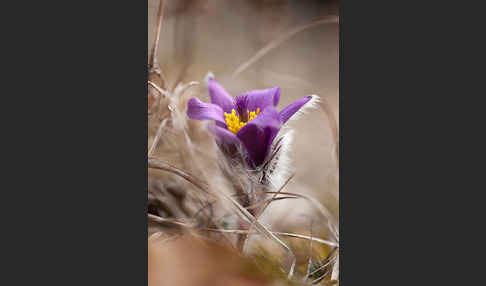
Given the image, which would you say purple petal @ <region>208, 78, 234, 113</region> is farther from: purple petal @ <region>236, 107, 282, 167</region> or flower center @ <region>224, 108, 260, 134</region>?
purple petal @ <region>236, 107, 282, 167</region>

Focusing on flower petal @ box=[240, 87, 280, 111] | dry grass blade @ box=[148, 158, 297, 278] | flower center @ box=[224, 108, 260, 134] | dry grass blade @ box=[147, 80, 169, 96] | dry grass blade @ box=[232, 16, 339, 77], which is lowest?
dry grass blade @ box=[148, 158, 297, 278]

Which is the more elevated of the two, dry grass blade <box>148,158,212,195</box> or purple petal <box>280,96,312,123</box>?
purple petal <box>280,96,312,123</box>

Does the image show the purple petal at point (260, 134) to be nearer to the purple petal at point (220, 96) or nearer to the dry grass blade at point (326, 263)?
the purple petal at point (220, 96)

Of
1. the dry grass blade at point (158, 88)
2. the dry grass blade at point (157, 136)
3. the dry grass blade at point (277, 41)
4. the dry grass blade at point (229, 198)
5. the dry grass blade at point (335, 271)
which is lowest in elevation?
the dry grass blade at point (335, 271)

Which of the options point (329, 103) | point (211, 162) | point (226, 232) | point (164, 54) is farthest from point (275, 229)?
point (164, 54)

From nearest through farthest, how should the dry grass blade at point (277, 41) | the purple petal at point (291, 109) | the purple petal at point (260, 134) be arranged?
the purple petal at point (260, 134), the purple petal at point (291, 109), the dry grass blade at point (277, 41)

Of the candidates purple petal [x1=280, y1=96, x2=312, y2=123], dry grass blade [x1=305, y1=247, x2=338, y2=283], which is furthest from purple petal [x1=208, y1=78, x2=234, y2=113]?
dry grass blade [x1=305, y1=247, x2=338, y2=283]

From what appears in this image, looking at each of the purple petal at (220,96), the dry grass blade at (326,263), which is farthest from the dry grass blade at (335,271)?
the purple petal at (220,96)

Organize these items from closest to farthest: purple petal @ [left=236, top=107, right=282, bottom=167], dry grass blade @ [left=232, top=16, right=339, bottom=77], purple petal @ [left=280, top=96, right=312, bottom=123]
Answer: purple petal @ [left=236, top=107, right=282, bottom=167]
purple petal @ [left=280, top=96, right=312, bottom=123]
dry grass blade @ [left=232, top=16, right=339, bottom=77]

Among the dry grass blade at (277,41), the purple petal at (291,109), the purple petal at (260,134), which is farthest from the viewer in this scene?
the dry grass blade at (277,41)
